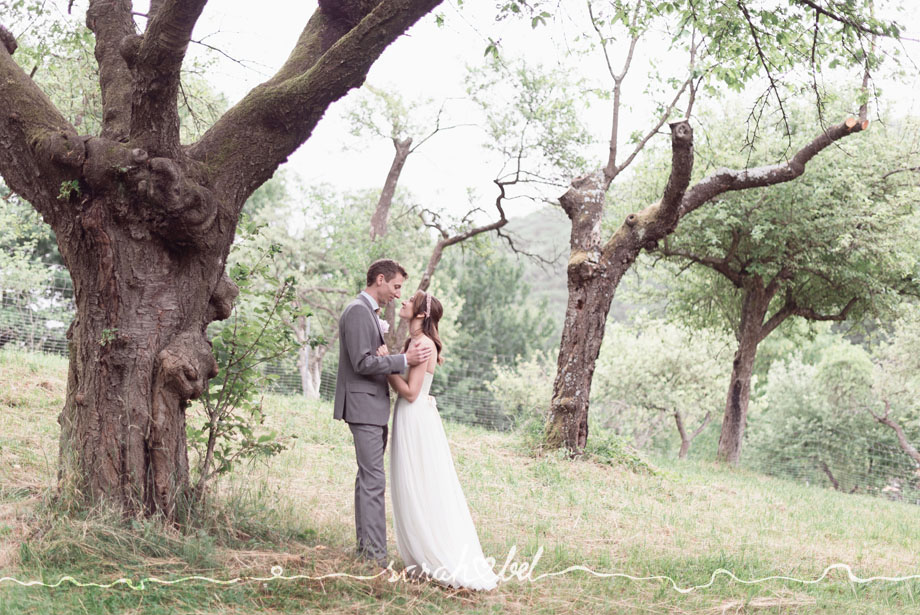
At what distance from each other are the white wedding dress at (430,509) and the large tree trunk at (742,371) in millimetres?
13933

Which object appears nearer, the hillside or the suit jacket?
the suit jacket

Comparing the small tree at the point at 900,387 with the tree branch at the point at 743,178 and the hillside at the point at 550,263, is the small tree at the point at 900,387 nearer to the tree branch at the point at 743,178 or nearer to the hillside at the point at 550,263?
the hillside at the point at 550,263

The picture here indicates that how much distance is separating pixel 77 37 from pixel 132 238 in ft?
14.3

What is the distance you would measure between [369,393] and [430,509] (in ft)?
2.95

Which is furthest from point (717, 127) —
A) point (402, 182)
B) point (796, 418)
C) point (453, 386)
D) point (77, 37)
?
point (453, 386)

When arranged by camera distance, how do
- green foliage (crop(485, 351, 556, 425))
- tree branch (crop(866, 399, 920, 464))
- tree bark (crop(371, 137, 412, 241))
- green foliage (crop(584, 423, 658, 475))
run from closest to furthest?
1. green foliage (crop(584, 423, 658, 475))
2. tree bark (crop(371, 137, 412, 241))
3. tree branch (crop(866, 399, 920, 464))
4. green foliage (crop(485, 351, 556, 425))

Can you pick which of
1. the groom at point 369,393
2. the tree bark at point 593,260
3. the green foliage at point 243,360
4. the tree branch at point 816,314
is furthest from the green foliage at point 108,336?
the tree branch at point 816,314

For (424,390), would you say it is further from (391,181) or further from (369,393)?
(391,181)

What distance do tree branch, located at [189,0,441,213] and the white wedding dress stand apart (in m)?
2.06

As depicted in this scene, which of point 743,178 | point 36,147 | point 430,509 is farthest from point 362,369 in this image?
point 743,178

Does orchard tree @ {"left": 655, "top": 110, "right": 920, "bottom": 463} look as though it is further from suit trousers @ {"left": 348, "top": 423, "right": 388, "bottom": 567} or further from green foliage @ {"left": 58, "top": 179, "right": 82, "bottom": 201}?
green foliage @ {"left": 58, "top": 179, "right": 82, "bottom": 201}

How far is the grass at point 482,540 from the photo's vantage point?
4.68 meters

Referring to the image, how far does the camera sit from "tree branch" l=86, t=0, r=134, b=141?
5.91 m

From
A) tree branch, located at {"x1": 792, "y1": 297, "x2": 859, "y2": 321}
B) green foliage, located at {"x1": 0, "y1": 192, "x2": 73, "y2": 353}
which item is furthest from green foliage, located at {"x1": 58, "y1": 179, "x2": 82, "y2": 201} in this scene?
tree branch, located at {"x1": 792, "y1": 297, "x2": 859, "y2": 321}
